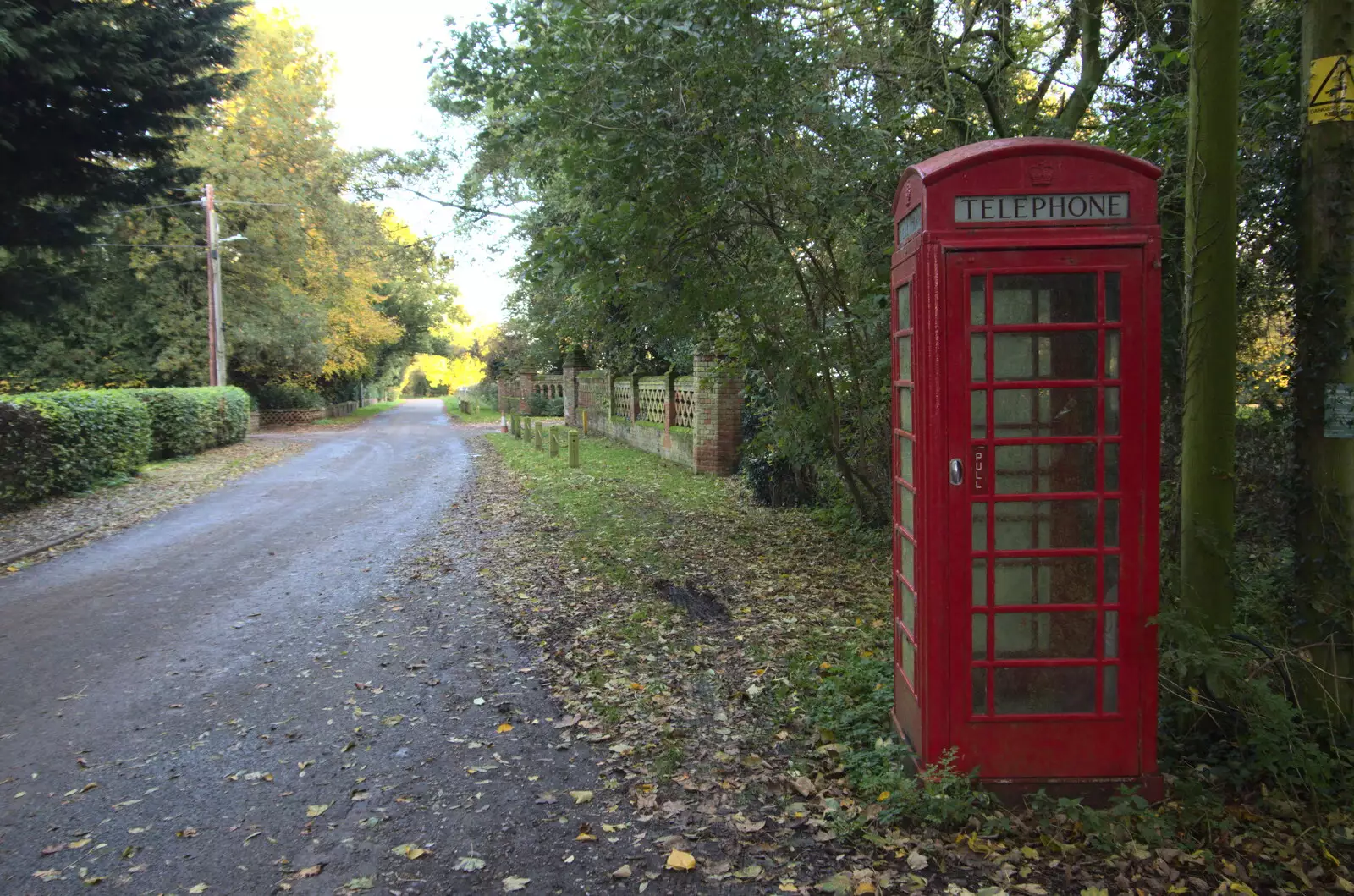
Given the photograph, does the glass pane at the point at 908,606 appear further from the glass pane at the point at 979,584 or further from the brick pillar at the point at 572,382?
the brick pillar at the point at 572,382

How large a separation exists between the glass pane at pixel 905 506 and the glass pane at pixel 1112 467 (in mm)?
786

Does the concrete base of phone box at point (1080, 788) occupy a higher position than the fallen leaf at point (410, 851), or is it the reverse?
the concrete base of phone box at point (1080, 788)

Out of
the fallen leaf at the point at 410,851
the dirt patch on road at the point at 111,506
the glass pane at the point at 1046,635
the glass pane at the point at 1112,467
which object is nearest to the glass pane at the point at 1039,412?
the glass pane at the point at 1112,467

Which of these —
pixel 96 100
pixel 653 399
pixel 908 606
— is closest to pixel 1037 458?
pixel 908 606

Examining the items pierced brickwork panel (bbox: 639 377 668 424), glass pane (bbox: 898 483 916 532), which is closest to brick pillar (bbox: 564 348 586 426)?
pierced brickwork panel (bbox: 639 377 668 424)

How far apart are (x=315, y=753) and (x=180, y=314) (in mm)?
29630

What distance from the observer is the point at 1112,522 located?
11.5ft

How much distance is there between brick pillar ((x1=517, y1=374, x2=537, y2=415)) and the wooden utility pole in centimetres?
1583

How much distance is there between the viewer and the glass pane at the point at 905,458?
157 inches

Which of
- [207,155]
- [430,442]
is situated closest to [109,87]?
[430,442]

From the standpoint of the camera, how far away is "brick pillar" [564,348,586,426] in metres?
30.5

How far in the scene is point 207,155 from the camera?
27.8 m

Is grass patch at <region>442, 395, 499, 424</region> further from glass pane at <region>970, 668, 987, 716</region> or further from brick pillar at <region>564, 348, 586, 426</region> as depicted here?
glass pane at <region>970, 668, 987, 716</region>

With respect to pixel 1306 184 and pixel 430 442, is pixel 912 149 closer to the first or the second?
pixel 1306 184
